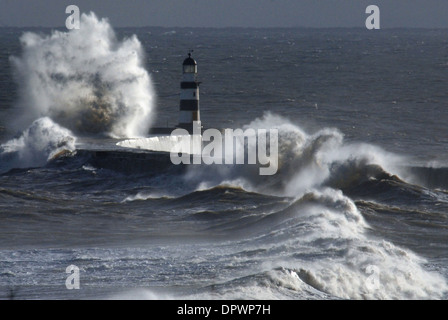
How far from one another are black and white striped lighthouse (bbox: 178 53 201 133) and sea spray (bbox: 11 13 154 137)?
3492 millimetres

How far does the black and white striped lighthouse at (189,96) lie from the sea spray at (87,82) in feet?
11.5

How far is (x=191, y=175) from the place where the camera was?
64.5ft

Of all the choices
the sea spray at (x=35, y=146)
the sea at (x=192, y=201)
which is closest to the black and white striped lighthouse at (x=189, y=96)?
the sea at (x=192, y=201)

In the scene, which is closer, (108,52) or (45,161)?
(45,161)

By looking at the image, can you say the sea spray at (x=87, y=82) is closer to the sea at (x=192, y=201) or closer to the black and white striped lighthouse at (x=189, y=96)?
the sea at (x=192, y=201)

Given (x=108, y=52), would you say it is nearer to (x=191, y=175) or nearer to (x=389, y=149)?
(x=389, y=149)

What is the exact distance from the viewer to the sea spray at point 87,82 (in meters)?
28.7

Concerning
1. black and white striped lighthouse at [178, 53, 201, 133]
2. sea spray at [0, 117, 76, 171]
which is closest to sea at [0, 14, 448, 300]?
sea spray at [0, 117, 76, 171]

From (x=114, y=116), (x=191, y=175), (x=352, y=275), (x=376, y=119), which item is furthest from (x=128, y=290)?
(x=376, y=119)

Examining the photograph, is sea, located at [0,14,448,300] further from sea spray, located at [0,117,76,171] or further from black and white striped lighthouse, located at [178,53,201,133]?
black and white striped lighthouse, located at [178,53,201,133]

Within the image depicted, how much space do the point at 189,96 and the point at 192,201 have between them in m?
7.14

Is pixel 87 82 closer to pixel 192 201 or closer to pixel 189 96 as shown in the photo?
pixel 189 96

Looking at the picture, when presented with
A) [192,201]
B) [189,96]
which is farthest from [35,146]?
[192,201]
